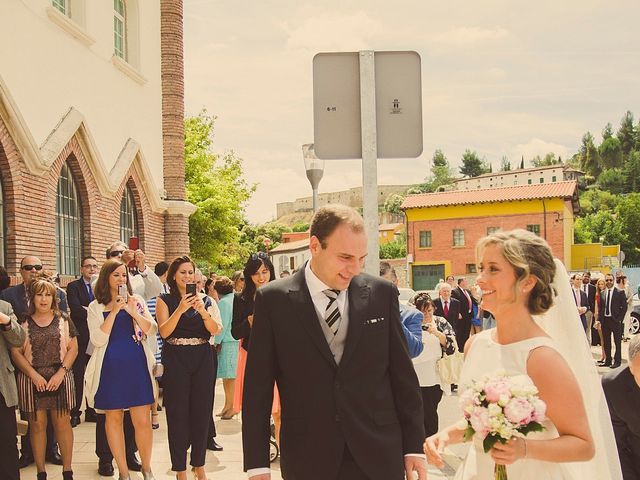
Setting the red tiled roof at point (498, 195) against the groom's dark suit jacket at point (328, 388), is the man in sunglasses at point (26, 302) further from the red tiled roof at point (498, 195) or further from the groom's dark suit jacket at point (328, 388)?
the red tiled roof at point (498, 195)

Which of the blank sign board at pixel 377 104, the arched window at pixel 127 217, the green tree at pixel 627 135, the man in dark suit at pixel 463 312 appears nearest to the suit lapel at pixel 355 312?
the blank sign board at pixel 377 104

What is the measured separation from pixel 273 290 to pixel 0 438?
4.23 m

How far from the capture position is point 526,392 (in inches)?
111

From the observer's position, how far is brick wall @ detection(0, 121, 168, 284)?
40.1 feet

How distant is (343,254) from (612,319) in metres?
15.3

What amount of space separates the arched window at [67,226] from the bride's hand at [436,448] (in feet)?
40.1

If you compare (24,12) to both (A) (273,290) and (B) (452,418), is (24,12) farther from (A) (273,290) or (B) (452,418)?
(A) (273,290)

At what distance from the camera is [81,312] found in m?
9.99

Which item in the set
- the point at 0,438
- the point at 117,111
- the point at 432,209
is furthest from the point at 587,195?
the point at 0,438

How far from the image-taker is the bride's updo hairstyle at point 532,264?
3305 millimetres

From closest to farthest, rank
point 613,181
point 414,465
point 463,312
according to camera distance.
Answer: point 414,465, point 463,312, point 613,181

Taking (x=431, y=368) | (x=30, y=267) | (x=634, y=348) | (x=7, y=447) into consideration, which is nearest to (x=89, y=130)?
(x=30, y=267)

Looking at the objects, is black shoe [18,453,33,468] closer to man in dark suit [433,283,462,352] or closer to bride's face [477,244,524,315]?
bride's face [477,244,524,315]

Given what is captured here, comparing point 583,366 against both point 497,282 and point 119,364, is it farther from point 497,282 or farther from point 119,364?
point 119,364
